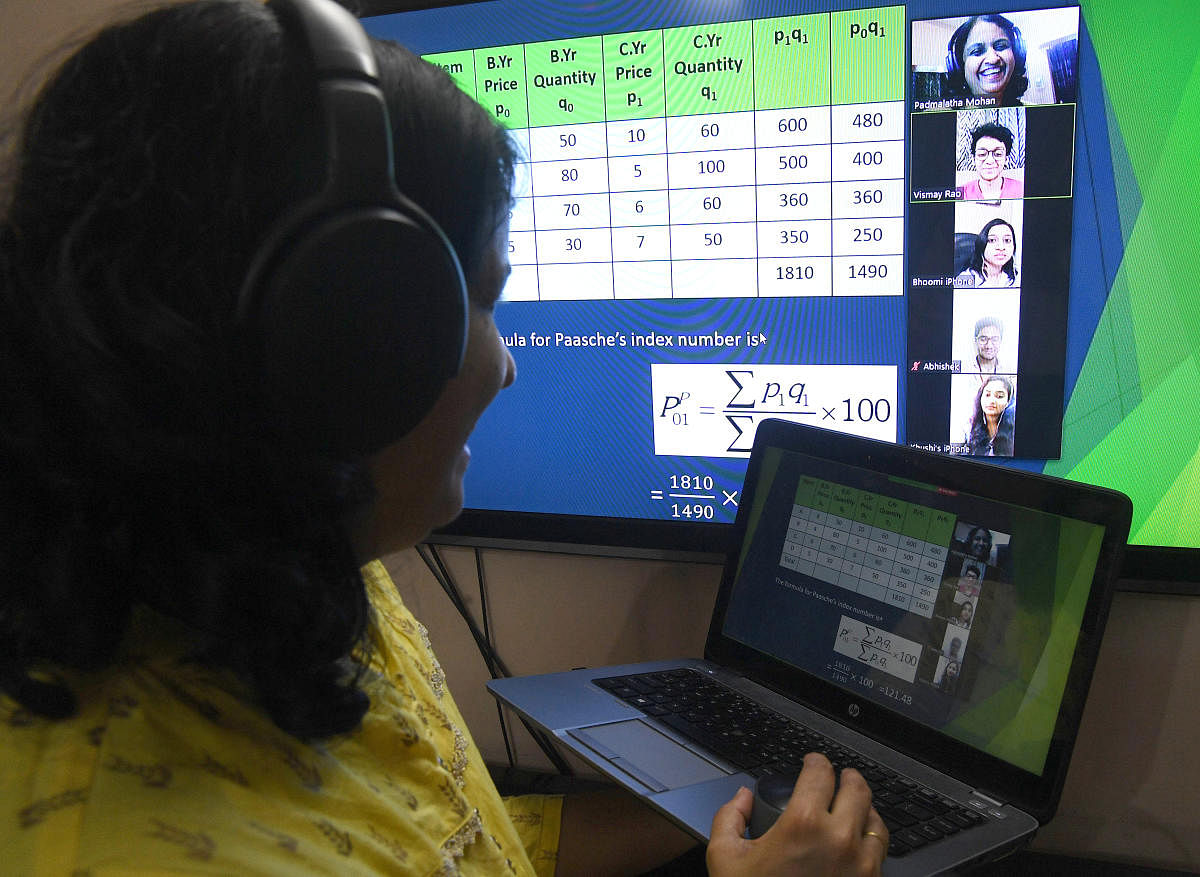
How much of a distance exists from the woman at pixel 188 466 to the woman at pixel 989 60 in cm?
52

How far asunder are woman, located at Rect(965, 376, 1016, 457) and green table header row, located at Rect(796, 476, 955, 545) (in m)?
0.14

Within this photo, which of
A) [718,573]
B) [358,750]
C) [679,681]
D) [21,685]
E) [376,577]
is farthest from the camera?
[718,573]

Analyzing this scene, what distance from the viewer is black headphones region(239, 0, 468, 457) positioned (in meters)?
0.40

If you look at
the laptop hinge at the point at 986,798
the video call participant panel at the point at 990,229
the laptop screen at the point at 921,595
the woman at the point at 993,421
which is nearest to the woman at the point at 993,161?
the video call participant panel at the point at 990,229

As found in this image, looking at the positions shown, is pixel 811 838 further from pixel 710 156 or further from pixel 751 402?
pixel 710 156

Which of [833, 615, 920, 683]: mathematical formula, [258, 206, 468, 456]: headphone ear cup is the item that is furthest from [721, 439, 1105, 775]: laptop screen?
[258, 206, 468, 456]: headphone ear cup

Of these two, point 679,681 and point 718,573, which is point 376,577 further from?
point 718,573

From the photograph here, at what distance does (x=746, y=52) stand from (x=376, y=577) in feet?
2.09

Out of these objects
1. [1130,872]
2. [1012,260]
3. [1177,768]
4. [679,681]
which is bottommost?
[1130,872]

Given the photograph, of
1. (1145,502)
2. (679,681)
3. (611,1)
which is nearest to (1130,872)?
(1145,502)

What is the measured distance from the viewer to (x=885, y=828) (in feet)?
2.05

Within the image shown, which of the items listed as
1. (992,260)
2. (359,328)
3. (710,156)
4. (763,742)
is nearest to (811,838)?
(763,742)

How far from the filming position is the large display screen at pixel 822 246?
805mm

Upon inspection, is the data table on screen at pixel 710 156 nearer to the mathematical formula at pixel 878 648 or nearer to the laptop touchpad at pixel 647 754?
the mathematical formula at pixel 878 648
